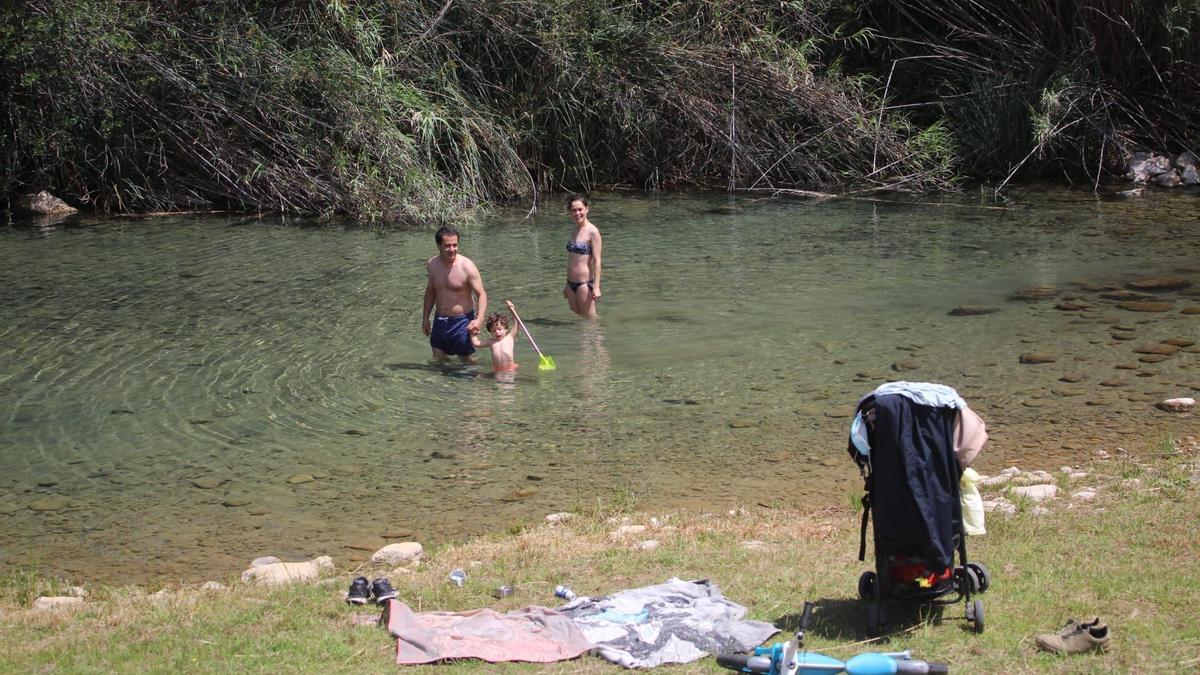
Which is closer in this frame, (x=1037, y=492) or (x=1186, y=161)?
(x=1037, y=492)

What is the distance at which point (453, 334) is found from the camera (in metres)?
10.8

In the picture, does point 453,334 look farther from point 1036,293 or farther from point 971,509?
point 1036,293

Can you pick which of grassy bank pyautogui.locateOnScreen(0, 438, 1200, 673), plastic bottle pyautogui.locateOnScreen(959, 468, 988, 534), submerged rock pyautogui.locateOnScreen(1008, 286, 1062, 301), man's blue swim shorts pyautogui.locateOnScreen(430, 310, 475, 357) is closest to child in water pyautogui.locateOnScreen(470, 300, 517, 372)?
man's blue swim shorts pyautogui.locateOnScreen(430, 310, 475, 357)

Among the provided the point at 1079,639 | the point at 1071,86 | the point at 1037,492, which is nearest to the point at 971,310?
the point at 1037,492

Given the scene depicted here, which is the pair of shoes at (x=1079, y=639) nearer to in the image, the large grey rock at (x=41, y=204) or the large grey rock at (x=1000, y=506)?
the large grey rock at (x=1000, y=506)

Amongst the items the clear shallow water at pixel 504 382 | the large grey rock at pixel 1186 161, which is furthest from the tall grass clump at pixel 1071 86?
the clear shallow water at pixel 504 382

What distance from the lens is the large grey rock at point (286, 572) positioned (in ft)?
20.2

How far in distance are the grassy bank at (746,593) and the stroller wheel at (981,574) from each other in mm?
81

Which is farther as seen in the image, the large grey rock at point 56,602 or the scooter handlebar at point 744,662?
the large grey rock at point 56,602

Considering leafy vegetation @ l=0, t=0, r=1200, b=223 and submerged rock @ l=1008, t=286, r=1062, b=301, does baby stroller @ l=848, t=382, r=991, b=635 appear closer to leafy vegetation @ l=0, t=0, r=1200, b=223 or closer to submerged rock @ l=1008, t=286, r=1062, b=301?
submerged rock @ l=1008, t=286, r=1062, b=301

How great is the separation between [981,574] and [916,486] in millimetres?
664

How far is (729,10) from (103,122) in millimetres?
11250

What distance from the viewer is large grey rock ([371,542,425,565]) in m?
6.50

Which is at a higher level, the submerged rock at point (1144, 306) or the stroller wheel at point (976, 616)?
the submerged rock at point (1144, 306)
